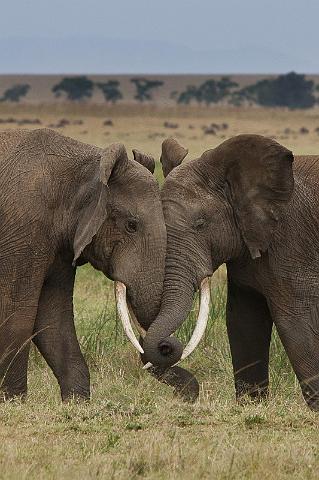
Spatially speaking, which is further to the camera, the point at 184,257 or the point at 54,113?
the point at 54,113

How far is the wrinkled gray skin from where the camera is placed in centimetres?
768

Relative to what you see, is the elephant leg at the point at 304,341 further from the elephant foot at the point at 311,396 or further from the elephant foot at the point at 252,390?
the elephant foot at the point at 252,390

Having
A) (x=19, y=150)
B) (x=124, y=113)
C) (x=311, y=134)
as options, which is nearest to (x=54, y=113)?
(x=124, y=113)

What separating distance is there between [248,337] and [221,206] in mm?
986

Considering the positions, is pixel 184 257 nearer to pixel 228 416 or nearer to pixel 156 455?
pixel 228 416

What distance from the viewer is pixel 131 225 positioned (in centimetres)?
757

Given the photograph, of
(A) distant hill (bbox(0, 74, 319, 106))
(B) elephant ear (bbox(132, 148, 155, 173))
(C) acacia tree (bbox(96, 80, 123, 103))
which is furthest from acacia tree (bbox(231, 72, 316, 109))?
(B) elephant ear (bbox(132, 148, 155, 173))

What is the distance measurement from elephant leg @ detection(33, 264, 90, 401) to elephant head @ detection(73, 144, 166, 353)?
0.25m

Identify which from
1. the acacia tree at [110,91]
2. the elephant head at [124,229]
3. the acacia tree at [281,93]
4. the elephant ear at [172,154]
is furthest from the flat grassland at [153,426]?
the acacia tree at [281,93]

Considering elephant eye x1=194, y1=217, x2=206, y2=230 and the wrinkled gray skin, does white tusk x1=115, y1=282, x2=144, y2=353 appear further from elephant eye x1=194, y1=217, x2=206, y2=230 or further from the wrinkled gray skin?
elephant eye x1=194, y1=217, x2=206, y2=230

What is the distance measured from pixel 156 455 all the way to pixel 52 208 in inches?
81.6

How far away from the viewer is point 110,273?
770 cm

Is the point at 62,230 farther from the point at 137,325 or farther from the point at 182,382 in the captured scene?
the point at 182,382

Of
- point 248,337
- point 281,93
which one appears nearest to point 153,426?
point 248,337
